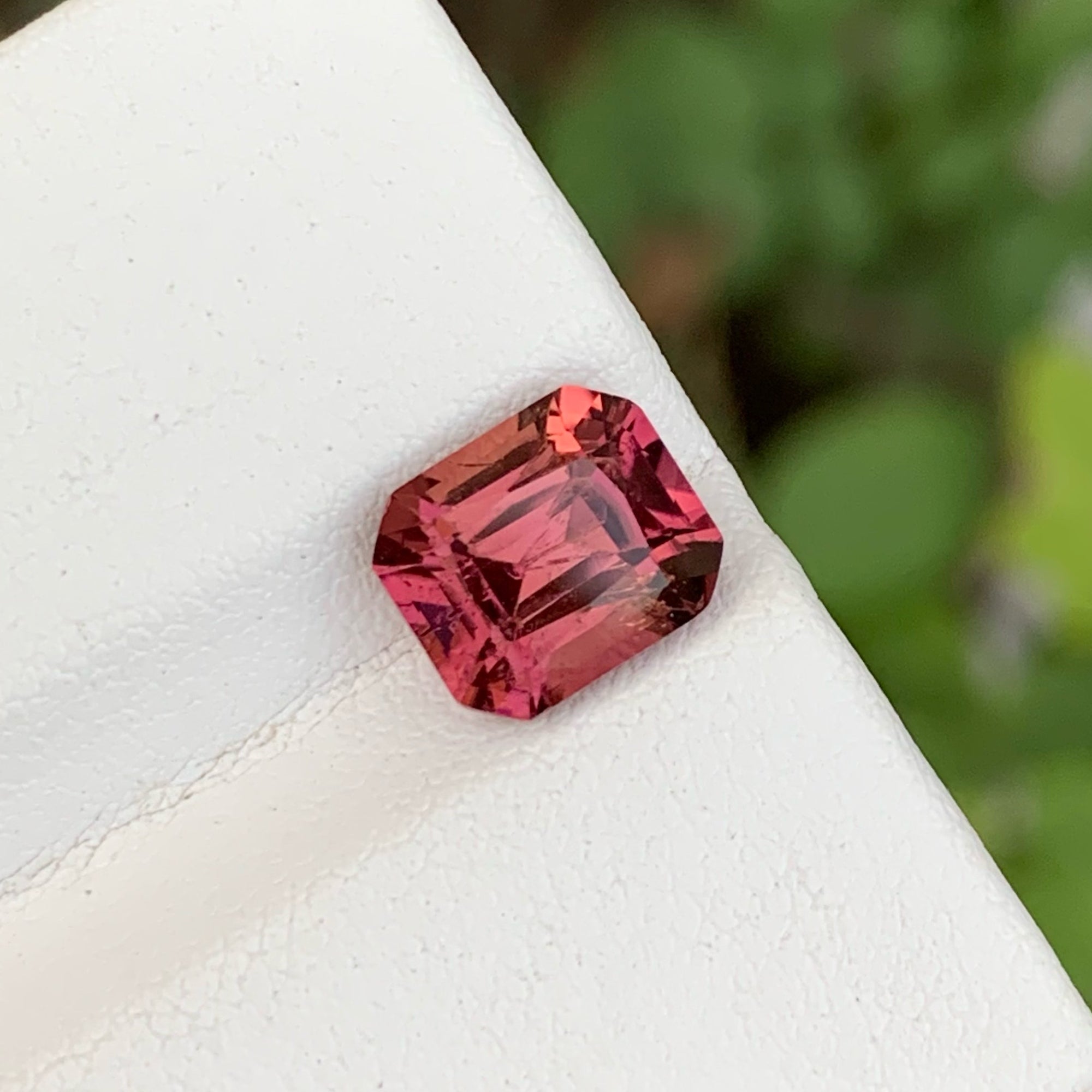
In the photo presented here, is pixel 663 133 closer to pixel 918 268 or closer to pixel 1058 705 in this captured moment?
pixel 918 268

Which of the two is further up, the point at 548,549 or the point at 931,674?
the point at 548,549

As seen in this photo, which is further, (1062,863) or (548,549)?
(1062,863)

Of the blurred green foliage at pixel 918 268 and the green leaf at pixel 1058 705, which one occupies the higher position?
the blurred green foliage at pixel 918 268

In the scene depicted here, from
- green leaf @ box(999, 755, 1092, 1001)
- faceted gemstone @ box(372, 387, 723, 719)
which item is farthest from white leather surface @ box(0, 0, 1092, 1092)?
green leaf @ box(999, 755, 1092, 1001)

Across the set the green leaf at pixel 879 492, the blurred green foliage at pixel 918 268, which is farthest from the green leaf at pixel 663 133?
the green leaf at pixel 879 492

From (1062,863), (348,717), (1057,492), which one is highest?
(348,717)

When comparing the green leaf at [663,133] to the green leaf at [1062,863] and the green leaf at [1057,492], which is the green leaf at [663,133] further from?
the green leaf at [1062,863]

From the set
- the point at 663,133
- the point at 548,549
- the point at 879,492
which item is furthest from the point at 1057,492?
the point at 548,549
